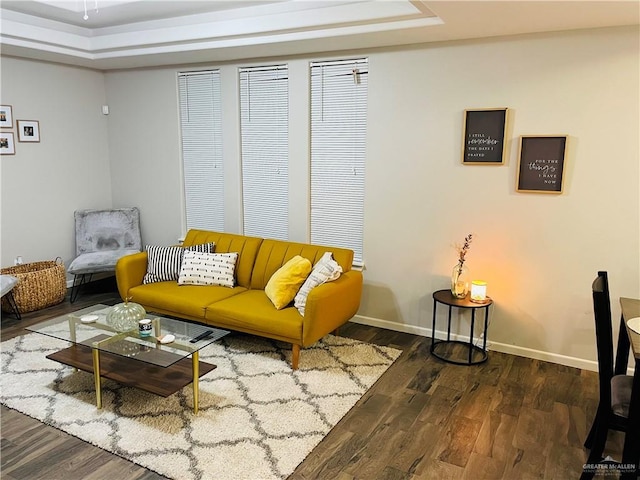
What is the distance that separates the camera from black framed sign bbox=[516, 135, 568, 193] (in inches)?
136

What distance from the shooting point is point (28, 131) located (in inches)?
191

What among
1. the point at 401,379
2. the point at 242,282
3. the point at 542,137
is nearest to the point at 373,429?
the point at 401,379

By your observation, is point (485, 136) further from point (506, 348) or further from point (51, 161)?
point (51, 161)

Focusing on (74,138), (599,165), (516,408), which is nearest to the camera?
(516,408)

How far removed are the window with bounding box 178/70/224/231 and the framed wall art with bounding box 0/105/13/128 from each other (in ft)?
5.16

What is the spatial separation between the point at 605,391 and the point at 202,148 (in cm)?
405

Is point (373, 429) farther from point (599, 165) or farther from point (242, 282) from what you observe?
point (599, 165)

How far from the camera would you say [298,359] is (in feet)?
11.5

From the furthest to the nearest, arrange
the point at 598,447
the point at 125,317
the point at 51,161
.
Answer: the point at 51,161 < the point at 125,317 < the point at 598,447

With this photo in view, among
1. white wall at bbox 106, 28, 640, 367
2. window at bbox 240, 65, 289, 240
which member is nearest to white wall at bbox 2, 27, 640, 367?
white wall at bbox 106, 28, 640, 367

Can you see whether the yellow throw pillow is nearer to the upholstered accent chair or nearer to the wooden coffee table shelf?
the wooden coffee table shelf

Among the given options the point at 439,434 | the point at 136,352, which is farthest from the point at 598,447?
the point at 136,352

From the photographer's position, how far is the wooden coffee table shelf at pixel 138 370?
110 inches

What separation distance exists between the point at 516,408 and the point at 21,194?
4788 mm
